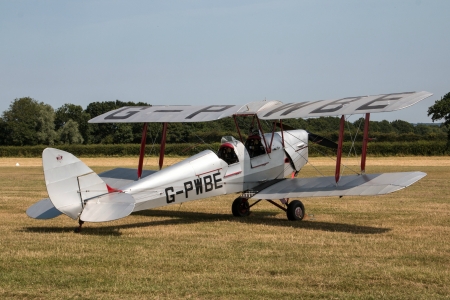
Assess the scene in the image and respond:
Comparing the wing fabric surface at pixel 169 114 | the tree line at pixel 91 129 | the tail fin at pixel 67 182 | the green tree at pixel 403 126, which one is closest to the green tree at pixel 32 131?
the tree line at pixel 91 129

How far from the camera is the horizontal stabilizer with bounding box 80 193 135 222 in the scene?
9625mm

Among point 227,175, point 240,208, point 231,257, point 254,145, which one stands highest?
point 254,145

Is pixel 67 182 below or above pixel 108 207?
above

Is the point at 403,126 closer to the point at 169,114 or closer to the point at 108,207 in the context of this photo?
the point at 169,114

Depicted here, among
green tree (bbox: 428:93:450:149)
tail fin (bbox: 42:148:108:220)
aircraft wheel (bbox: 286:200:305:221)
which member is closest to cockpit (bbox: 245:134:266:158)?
aircraft wheel (bbox: 286:200:305:221)

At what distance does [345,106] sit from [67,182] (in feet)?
16.5

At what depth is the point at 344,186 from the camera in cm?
1179

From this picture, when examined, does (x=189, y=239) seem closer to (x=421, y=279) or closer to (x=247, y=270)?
(x=247, y=270)

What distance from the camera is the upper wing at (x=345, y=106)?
34.9 ft

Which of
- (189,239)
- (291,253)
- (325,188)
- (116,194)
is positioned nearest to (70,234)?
(116,194)

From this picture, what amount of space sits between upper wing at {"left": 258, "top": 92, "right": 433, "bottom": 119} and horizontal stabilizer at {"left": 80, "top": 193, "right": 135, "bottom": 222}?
342cm

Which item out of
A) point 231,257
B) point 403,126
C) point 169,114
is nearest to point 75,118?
point 403,126

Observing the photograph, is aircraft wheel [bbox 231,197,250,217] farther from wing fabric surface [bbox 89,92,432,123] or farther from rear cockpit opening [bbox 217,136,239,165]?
wing fabric surface [bbox 89,92,432,123]

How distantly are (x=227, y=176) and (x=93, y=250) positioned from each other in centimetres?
411
